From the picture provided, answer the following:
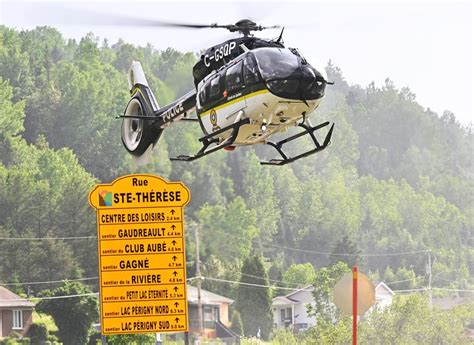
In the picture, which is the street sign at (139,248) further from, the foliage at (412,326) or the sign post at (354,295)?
the foliage at (412,326)

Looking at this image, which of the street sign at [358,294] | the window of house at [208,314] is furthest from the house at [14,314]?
the street sign at [358,294]

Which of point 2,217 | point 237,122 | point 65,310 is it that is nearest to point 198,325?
point 65,310

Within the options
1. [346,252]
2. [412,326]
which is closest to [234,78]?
[412,326]

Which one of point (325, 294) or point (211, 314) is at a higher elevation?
point (325, 294)

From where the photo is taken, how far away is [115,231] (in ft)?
58.6

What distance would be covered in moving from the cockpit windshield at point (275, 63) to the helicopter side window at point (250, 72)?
11 cm

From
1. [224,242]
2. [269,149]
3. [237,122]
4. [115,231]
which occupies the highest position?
[269,149]

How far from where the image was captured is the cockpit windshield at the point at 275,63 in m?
18.3

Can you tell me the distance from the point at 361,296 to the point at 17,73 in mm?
71371

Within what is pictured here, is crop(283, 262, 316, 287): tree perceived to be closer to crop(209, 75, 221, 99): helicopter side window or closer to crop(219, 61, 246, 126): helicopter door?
crop(209, 75, 221, 99): helicopter side window

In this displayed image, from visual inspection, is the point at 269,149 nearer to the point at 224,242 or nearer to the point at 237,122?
the point at 224,242

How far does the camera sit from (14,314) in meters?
58.4

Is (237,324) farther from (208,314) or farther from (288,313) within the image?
(288,313)

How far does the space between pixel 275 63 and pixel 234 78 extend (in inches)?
37.0
